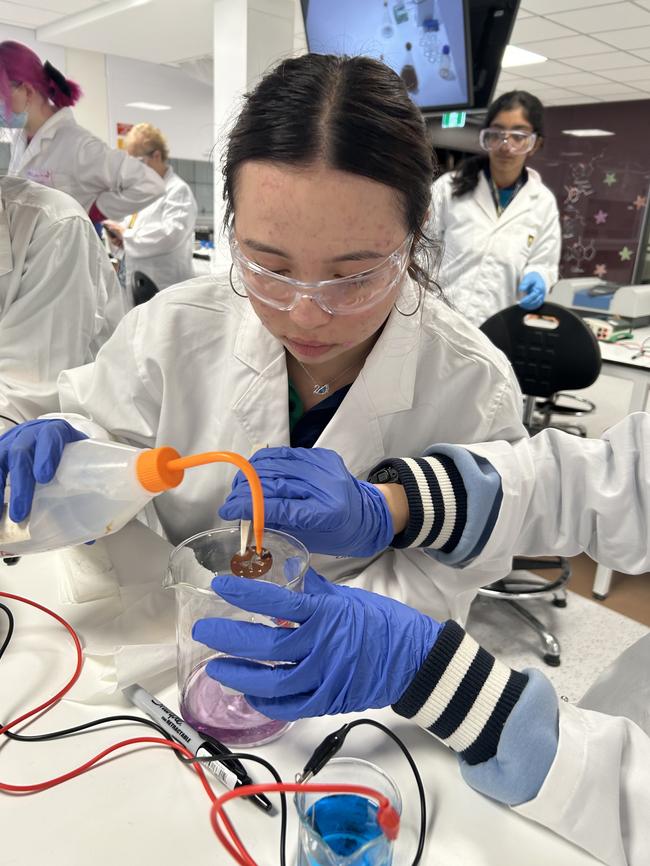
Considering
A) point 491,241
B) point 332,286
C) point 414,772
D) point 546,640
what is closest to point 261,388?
point 332,286

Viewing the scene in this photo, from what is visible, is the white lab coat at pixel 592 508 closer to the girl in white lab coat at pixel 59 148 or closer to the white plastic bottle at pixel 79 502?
the white plastic bottle at pixel 79 502

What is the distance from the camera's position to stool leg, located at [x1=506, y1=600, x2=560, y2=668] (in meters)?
2.03

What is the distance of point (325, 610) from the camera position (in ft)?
2.21

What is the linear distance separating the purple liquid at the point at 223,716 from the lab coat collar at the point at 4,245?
4.06 feet

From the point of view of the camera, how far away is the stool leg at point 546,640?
6.64 ft

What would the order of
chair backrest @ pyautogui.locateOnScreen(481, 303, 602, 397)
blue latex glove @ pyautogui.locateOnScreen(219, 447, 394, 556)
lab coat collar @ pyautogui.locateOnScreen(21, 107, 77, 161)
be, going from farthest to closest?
lab coat collar @ pyautogui.locateOnScreen(21, 107, 77, 161) < chair backrest @ pyautogui.locateOnScreen(481, 303, 602, 397) < blue latex glove @ pyautogui.locateOnScreen(219, 447, 394, 556)

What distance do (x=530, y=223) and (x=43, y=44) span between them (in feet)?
21.4

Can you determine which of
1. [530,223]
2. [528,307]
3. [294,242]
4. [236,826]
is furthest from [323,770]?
[530,223]

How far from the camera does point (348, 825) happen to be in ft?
1.86

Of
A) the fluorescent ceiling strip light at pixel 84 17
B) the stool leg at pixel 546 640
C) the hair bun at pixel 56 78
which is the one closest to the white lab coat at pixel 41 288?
the hair bun at pixel 56 78

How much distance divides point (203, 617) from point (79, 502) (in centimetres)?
23

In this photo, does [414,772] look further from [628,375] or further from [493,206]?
[493,206]

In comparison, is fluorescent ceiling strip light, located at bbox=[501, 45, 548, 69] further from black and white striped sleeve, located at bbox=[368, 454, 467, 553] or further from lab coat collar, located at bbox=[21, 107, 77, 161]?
black and white striped sleeve, located at bbox=[368, 454, 467, 553]

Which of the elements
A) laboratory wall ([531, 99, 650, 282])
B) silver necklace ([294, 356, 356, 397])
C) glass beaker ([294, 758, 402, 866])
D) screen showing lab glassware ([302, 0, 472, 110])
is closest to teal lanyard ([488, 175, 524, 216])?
screen showing lab glassware ([302, 0, 472, 110])
